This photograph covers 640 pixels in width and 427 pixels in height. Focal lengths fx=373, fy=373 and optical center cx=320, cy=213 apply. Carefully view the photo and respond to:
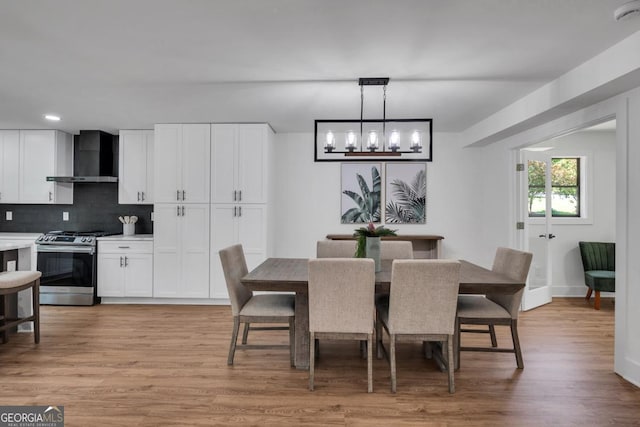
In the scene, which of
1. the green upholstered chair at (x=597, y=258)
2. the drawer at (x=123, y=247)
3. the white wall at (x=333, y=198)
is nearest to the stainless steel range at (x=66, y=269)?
the drawer at (x=123, y=247)

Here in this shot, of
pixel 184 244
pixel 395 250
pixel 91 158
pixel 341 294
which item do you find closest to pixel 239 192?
pixel 184 244

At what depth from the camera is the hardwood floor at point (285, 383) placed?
218 centimetres

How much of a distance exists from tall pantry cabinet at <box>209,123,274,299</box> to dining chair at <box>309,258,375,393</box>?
2226 millimetres

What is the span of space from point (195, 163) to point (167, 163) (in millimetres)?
354

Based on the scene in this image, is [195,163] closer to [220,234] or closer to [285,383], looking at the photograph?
[220,234]

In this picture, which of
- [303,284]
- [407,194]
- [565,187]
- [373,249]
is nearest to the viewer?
[303,284]

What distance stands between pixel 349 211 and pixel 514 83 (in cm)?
255

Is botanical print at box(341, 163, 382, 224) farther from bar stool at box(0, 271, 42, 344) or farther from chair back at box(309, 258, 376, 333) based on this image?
bar stool at box(0, 271, 42, 344)

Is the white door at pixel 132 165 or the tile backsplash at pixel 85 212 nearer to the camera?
the white door at pixel 132 165

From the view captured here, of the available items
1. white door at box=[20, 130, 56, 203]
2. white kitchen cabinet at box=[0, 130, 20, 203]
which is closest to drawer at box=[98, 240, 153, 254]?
white door at box=[20, 130, 56, 203]

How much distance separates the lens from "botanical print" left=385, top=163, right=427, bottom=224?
198 inches

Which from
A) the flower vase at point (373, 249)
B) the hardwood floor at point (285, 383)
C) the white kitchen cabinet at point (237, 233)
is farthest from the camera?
the white kitchen cabinet at point (237, 233)

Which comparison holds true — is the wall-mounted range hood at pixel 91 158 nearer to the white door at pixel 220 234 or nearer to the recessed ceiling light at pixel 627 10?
the white door at pixel 220 234

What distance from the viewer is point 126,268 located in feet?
15.3
